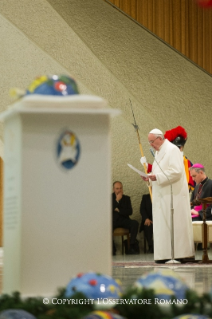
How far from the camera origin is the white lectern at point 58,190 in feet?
8.86

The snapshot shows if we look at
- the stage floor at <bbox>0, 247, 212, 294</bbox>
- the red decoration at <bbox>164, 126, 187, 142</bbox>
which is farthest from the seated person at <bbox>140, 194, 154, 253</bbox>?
the stage floor at <bbox>0, 247, 212, 294</bbox>

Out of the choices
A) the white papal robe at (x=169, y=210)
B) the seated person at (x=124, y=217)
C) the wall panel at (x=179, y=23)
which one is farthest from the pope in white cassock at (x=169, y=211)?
the wall panel at (x=179, y=23)

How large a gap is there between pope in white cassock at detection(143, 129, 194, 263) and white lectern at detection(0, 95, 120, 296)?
513cm

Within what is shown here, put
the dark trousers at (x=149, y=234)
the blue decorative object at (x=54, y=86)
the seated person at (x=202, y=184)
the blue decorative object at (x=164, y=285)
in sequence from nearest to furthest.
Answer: the blue decorative object at (x=164, y=285) → the blue decorative object at (x=54, y=86) → the seated person at (x=202, y=184) → the dark trousers at (x=149, y=234)

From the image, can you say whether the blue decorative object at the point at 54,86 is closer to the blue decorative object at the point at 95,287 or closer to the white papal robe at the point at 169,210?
the blue decorative object at the point at 95,287

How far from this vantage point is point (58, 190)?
9.04 ft

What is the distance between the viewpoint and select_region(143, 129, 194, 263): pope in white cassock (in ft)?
26.1

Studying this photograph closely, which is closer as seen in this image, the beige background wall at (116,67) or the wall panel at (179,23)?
the beige background wall at (116,67)

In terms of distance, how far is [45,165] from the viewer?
108 inches

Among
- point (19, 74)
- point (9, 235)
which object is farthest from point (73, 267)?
point (19, 74)

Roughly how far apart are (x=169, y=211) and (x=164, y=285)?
18.7 feet

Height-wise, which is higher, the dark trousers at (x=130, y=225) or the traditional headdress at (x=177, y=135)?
the traditional headdress at (x=177, y=135)

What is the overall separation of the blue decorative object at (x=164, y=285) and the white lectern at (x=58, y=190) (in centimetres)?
44

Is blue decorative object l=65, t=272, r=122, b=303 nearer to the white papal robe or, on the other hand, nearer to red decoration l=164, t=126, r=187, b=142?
the white papal robe
